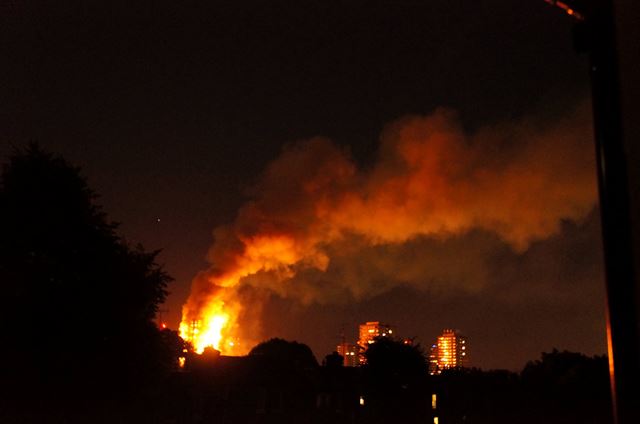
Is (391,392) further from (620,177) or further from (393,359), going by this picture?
(620,177)

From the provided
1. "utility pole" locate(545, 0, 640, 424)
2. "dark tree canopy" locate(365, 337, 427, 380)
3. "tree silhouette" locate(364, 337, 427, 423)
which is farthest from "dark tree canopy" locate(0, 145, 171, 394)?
"dark tree canopy" locate(365, 337, 427, 380)

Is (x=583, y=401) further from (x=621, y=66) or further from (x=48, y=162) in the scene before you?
(x=621, y=66)

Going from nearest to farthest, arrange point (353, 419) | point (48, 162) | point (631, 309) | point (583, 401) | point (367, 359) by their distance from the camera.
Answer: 1. point (631, 309)
2. point (48, 162)
3. point (583, 401)
4. point (353, 419)
5. point (367, 359)

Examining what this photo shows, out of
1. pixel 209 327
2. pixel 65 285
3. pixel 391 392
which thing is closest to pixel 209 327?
pixel 209 327

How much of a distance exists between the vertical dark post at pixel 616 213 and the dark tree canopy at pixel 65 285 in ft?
44.5

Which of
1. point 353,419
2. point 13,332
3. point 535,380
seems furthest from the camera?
point 353,419

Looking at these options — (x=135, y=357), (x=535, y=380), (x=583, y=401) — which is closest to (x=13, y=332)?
(x=135, y=357)

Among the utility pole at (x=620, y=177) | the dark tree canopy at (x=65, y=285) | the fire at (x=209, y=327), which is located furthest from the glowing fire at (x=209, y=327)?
the utility pole at (x=620, y=177)

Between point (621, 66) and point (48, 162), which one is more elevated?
point (48, 162)

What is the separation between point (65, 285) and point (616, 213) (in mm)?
14042

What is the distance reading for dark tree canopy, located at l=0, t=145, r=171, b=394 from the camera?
13844mm

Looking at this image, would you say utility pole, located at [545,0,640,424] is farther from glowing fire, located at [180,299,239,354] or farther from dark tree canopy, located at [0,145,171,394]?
glowing fire, located at [180,299,239,354]

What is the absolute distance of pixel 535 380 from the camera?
32.0m

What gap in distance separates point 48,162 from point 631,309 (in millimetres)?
15355
